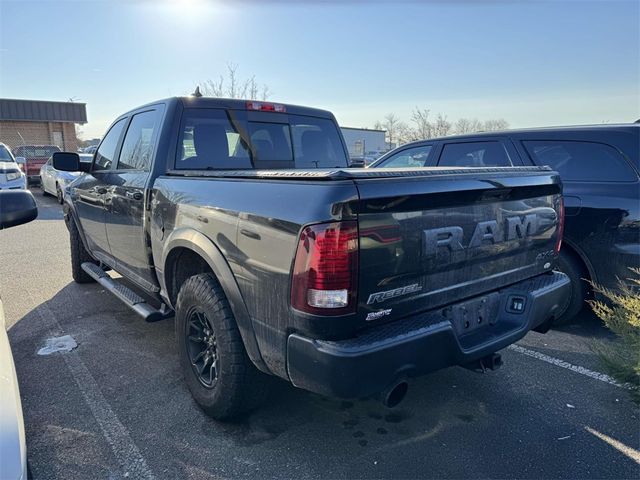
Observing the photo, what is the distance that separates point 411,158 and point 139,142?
3386mm

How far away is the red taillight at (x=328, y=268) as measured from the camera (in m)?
1.95

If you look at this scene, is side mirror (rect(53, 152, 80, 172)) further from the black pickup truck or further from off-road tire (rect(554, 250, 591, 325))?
off-road tire (rect(554, 250, 591, 325))

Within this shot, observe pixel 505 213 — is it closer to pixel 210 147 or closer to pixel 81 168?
pixel 210 147

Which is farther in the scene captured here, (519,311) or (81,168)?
(81,168)

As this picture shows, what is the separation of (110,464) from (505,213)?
2.62 meters

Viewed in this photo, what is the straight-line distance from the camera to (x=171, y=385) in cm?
330

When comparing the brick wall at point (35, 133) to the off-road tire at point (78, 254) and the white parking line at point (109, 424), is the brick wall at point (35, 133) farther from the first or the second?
the white parking line at point (109, 424)

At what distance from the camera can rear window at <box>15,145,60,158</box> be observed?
61.0 feet

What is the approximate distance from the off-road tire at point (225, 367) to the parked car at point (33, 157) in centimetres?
1849

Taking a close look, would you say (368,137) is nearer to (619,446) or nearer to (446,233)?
(619,446)

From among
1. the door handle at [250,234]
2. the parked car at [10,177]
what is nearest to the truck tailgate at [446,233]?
the door handle at [250,234]

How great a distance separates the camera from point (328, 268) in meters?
1.96

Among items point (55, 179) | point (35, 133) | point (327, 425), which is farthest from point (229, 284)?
point (35, 133)

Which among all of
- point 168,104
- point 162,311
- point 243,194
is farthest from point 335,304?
point 168,104
